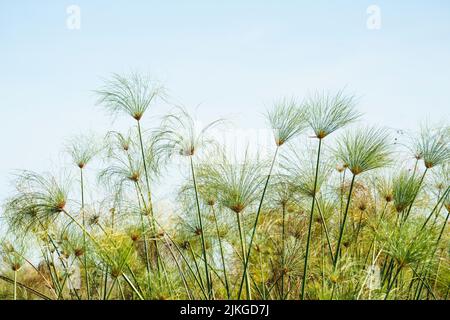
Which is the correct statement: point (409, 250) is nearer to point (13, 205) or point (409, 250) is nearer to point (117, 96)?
point (117, 96)

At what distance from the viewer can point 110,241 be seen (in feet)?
6.31

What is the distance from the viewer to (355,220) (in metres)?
2.60

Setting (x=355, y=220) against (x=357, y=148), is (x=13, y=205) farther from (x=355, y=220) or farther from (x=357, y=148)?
(x=355, y=220)

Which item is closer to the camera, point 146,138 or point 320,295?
point 320,295

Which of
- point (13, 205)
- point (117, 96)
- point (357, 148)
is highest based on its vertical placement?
point (117, 96)

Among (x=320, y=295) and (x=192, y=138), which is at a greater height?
(x=192, y=138)

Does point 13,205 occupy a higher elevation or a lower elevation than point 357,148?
lower

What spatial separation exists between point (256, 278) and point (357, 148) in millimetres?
778
